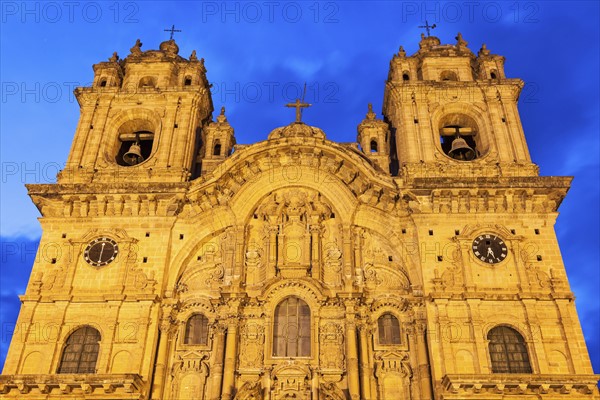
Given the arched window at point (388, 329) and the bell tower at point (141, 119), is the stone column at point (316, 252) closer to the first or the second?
the arched window at point (388, 329)

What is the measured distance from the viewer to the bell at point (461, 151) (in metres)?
26.1

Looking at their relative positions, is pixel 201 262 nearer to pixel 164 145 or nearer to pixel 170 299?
pixel 170 299

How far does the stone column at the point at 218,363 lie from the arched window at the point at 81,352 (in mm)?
3798

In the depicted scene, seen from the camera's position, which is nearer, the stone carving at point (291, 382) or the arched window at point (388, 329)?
the stone carving at point (291, 382)

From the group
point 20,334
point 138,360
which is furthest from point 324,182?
point 20,334

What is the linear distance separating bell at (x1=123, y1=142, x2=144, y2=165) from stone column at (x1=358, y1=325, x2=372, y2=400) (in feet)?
38.0

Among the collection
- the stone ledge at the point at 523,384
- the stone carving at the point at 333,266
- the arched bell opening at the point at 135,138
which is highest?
the arched bell opening at the point at 135,138

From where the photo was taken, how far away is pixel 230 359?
69.8ft

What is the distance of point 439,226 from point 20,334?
14.6m

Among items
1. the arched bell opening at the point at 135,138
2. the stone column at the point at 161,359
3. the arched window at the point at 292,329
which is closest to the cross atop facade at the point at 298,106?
the arched bell opening at the point at 135,138

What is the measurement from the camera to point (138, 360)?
20.8 metres

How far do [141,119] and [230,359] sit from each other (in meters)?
12.0

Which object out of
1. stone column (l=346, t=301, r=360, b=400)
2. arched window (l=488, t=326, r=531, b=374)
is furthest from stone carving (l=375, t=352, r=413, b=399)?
arched window (l=488, t=326, r=531, b=374)

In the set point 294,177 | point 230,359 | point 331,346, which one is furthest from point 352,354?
point 294,177
